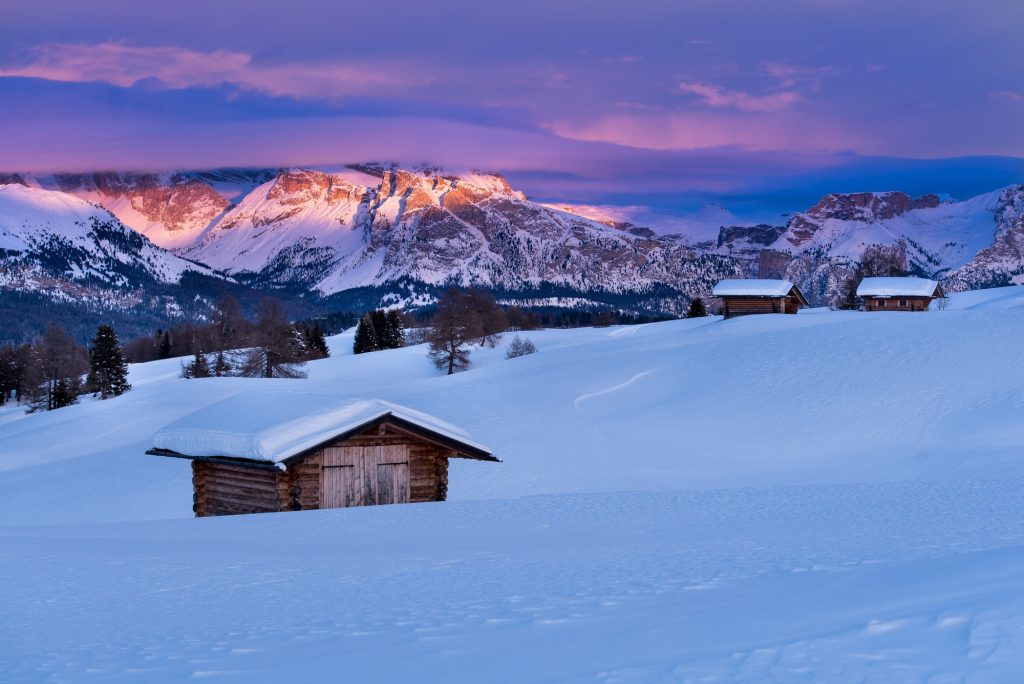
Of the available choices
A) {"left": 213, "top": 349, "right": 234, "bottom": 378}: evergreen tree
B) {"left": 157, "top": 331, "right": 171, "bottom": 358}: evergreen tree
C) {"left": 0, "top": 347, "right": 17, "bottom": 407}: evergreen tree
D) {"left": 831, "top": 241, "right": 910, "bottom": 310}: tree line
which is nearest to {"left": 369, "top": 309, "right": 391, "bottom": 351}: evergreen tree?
{"left": 213, "top": 349, "right": 234, "bottom": 378}: evergreen tree

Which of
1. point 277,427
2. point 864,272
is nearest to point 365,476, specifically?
point 277,427

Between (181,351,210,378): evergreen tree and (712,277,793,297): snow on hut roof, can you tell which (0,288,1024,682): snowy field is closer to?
(712,277,793,297): snow on hut roof

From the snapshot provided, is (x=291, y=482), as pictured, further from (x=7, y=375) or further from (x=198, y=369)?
(x=7, y=375)

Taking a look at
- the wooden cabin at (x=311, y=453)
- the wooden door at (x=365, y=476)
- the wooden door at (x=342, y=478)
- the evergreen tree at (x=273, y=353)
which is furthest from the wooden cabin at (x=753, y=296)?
the wooden door at (x=342, y=478)

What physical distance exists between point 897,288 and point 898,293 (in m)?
1.03

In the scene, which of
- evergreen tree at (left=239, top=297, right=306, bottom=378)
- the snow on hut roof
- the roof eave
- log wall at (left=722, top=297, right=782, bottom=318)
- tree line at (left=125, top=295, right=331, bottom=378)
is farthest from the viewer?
log wall at (left=722, top=297, right=782, bottom=318)

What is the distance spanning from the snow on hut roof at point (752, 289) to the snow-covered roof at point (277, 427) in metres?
63.2

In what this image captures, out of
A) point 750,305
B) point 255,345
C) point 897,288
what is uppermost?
point 897,288

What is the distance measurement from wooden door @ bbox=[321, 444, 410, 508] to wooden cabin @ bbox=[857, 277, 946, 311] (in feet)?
233

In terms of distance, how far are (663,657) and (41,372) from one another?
5343 inches

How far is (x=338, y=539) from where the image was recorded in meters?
19.4

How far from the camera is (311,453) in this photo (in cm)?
2484

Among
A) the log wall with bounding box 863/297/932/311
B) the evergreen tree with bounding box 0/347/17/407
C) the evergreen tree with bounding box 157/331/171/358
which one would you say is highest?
the log wall with bounding box 863/297/932/311

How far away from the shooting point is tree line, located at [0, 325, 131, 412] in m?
102
